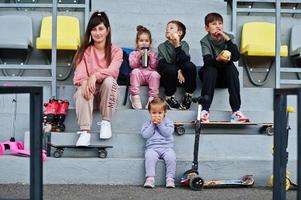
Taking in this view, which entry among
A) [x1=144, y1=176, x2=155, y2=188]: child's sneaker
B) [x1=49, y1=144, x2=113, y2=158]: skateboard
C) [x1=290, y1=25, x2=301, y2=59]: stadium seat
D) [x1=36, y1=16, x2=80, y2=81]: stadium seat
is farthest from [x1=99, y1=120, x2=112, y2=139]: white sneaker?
[x1=290, y1=25, x2=301, y2=59]: stadium seat

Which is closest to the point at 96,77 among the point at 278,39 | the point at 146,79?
the point at 146,79

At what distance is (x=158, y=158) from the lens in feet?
17.4

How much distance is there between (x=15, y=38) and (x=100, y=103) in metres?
2.00

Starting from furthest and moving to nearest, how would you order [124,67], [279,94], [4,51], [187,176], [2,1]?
1. [2,1]
2. [4,51]
3. [124,67]
4. [187,176]
5. [279,94]

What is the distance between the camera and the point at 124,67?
6.35 m

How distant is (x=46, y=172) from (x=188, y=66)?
1.74 m

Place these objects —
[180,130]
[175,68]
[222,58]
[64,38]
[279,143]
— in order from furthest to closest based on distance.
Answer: [64,38]
[175,68]
[222,58]
[180,130]
[279,143]

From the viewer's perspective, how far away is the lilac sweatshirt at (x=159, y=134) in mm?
5387

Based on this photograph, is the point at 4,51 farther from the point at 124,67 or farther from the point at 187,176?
the point at 187,176

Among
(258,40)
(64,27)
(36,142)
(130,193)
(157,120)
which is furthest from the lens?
(258,40)

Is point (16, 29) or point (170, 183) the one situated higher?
point (16, 29)

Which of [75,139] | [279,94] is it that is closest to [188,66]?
[75,139]

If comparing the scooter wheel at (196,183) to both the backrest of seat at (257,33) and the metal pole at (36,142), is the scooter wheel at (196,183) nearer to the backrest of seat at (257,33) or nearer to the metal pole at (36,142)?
the metal pole at (36,142)

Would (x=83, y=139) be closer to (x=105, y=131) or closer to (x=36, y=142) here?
(x=105, y=131)
